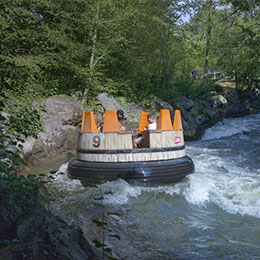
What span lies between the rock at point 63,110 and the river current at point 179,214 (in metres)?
2.78

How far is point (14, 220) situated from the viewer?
9.63 ft

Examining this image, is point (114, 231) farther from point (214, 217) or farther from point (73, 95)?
point (73, 95)

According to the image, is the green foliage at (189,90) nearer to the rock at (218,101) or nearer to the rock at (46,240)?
the rock at (218,101)

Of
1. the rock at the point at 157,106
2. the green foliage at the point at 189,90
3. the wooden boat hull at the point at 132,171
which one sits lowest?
the wooden boat hull at the point at 132,171

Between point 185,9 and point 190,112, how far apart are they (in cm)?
597

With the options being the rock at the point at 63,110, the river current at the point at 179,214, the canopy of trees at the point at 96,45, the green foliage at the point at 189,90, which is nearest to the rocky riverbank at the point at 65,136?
the rock at the point at 63,110

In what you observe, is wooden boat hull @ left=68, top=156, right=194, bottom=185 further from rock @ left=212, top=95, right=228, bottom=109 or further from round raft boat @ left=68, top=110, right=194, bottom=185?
rock @ left=212, top=95, right=228, bottom=109

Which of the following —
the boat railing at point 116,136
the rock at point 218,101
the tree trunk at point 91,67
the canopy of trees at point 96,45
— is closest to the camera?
the boat railing at point 116,136

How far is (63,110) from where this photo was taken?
37.8ft

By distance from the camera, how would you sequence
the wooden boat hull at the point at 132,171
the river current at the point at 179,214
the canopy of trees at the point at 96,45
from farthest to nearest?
the canopy of trees at the point at 96,45, the wooden boat hull at the point at 132,171, the river current at the point at 179,214

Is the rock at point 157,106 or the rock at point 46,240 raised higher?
the rock at point 157,106

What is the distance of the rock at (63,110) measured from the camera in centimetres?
1128

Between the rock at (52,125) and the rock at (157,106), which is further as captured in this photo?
the rock at (157,106)

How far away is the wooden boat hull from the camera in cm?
718
